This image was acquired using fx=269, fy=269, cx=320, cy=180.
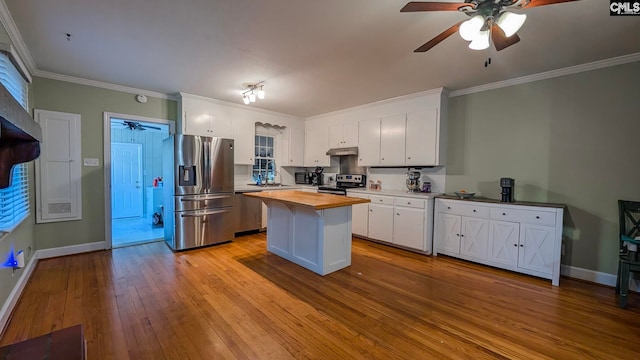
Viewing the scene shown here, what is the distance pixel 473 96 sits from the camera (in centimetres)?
387

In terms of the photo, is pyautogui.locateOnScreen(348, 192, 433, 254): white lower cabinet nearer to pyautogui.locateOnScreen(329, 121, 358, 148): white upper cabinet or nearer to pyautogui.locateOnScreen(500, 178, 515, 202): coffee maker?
pyautogui.locateOnScreen(500, 178, 515, 202): coffee maker

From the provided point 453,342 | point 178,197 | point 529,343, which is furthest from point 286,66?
point 529,343

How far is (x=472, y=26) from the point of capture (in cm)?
170

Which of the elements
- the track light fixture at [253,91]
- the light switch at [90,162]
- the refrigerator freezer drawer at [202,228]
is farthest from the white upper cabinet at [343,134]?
the light switch at [90,162]

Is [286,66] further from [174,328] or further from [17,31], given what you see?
[174,328]

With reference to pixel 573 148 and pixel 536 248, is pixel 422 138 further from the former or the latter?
pixel 536 248

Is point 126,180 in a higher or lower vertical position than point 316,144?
lower

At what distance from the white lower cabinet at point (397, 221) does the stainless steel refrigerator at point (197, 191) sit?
215 cm

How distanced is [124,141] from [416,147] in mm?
6535

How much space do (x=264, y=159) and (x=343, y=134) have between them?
1811 millimetres

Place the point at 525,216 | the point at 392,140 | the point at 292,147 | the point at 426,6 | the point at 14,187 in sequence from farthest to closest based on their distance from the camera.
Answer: the point at 292,147 → the point at 392,140 → the point at 525,216 → the point at 14,187 → the point at 426,6

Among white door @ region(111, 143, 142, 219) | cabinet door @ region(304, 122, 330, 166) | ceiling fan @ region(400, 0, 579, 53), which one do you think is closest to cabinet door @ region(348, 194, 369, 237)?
cabinet door @ region(304, 122, 330, 166)

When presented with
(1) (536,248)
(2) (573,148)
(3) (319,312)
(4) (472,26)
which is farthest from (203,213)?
(2) (573,148)

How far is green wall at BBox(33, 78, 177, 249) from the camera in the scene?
3527 millimetres
